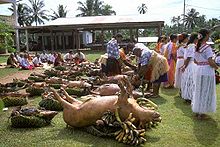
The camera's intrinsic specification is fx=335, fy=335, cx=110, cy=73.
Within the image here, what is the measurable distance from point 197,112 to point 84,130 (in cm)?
210

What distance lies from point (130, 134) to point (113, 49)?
4.47 metres

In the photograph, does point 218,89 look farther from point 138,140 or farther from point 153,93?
point 138,140

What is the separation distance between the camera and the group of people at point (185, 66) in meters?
5.84

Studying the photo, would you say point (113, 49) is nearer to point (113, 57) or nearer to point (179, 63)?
point (113, 57)

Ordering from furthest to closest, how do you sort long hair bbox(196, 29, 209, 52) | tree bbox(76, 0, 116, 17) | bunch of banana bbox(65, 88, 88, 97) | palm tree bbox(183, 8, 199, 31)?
palm tree bbox(183, 8, 199, 31) < tree bbox(76, 0, 116, 17) < bunch of banana bbox(65, 88, 88, 97) < long hair bbox(196, 29, 209, 52)

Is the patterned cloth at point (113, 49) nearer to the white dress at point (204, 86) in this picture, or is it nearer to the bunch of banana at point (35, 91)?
the bunch of banana at point (35, 91)

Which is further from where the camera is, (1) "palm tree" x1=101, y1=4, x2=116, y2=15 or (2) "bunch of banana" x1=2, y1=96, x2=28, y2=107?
(1) "palm tree" x1=101, y1=4, x2=116, y2=15

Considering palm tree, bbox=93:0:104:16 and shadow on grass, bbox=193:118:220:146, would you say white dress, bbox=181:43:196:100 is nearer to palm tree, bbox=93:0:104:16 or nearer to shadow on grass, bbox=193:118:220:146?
shadow on grass, bbox=193:118:220:146

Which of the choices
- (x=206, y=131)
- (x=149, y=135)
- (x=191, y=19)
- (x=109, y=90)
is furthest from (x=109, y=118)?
(x=191, y=19)

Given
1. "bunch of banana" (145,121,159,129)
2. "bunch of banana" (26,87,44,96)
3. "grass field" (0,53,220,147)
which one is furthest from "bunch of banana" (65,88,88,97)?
"bunch of banana" (145,121,159,129)

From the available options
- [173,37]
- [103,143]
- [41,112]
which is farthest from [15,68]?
[103,143]

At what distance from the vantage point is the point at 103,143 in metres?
4.64

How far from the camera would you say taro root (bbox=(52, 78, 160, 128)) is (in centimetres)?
491

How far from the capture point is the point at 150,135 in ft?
16.5
